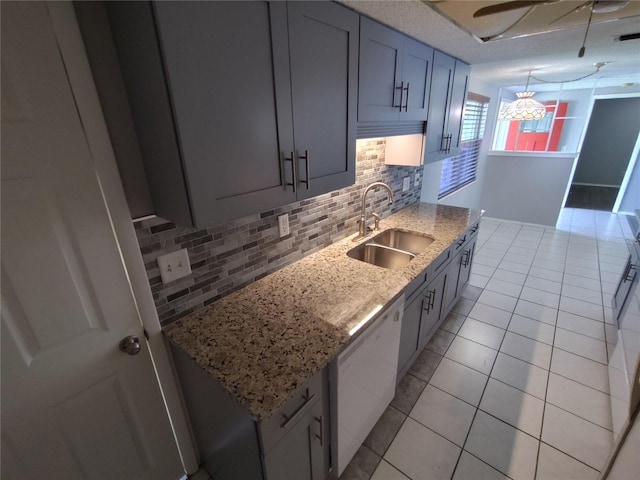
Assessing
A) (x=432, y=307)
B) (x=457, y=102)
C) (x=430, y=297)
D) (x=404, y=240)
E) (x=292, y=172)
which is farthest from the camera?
(x=457, y=102)

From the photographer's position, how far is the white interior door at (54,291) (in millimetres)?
774

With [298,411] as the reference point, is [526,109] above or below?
above

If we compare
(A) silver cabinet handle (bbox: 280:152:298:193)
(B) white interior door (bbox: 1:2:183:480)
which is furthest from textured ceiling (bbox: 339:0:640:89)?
(B) white interior door (bbox: 1:2:183:480)

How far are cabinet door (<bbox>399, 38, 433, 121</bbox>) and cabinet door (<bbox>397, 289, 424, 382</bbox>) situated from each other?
114 cm

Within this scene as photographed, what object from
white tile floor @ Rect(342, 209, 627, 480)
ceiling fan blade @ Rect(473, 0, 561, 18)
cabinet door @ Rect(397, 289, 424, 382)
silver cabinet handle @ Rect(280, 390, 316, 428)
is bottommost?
white tile floor @ Rect(342, 209, 627, 480)

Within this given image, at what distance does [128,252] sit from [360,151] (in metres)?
1.57

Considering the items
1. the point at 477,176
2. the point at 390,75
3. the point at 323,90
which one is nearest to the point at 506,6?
the point at 390,75

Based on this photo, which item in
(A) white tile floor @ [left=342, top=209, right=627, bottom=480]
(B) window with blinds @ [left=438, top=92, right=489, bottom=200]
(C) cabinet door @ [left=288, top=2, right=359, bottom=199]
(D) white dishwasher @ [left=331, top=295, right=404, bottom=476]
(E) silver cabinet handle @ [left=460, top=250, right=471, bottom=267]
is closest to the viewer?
(C) cabinet door @ [left=288, top=2, right=359, bottom=199]

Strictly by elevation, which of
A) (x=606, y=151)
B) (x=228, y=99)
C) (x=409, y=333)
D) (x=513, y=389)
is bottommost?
(x=513, y=389)

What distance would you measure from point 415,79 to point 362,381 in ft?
5.79

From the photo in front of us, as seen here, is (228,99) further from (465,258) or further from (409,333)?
(465,258)

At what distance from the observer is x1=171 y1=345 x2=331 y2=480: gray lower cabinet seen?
949 mm

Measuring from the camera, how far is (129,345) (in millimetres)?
1088

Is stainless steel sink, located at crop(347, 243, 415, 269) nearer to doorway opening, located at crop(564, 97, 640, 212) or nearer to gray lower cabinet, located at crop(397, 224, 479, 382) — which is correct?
gray lower cabinet, located at crop(397, 224, 479, 382)
